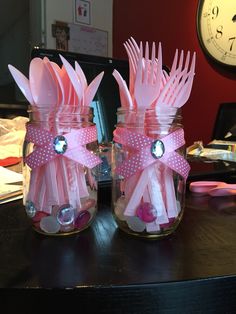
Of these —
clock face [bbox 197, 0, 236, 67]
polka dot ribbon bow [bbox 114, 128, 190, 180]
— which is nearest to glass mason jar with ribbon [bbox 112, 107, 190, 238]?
polka dot ribbon bow [bbox 114, 128, 190, 180]

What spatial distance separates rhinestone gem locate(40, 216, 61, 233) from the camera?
425mm

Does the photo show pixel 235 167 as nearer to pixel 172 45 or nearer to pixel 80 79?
pixel 80 79

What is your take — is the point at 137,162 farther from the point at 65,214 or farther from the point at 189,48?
Answer: the point at 189,48

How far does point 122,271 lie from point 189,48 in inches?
74.1

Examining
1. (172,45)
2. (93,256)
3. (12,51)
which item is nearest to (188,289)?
(93,256)

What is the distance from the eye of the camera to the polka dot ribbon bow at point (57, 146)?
0.41m

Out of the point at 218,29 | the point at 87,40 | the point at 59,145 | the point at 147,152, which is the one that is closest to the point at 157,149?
the point at 147,152

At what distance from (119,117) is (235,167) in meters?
0.48

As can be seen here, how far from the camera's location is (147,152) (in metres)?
0.41

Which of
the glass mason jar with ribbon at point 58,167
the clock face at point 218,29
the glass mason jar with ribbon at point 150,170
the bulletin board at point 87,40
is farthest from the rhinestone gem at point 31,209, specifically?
the bulletin board at point 87,40

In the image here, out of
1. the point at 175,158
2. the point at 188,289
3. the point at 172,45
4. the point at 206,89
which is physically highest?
the point at 172,45

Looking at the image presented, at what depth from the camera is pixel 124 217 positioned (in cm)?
44

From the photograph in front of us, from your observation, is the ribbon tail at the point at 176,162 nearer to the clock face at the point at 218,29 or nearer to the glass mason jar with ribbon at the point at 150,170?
the glass mason jar with ribbon at the point at 150,170

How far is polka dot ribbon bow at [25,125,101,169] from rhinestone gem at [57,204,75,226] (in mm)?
58
